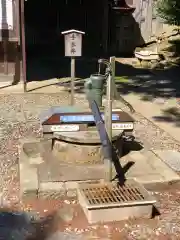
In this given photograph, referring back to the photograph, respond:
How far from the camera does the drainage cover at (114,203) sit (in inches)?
172

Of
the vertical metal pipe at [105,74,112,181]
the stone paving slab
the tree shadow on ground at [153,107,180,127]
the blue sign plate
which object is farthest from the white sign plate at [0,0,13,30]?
the vertical metal pipe at [105,74,112,181]

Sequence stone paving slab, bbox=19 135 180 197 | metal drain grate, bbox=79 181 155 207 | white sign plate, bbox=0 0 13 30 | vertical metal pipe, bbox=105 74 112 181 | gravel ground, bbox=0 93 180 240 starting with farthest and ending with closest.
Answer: white sign plate, bbox=0 0 13 30, stone paving slab, bbox=19 135 180 197, vertical metal pipe, bbox=105 74 112 181, metal drain grate, bbox=79 181 155 207, gravel ground, bbox=0 93 180 240

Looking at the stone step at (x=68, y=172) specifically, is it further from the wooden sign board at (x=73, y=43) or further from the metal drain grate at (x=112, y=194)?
the wooden sign board at (x=73, y=43)

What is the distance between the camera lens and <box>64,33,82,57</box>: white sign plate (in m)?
8.45

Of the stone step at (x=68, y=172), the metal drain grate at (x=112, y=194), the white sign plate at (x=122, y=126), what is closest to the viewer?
the metal drain grate at (x=112, y=194)

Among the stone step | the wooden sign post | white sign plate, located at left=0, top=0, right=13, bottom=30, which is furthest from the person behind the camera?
white sign plate, located at left=0, top=0, right=13, bottom=30

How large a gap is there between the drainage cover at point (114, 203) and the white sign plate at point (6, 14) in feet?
23.8

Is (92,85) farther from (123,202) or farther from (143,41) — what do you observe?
(143,41)

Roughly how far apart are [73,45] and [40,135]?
2233 millimetres

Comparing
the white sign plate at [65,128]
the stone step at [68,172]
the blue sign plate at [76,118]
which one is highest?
the blue sign plate at [76,118]

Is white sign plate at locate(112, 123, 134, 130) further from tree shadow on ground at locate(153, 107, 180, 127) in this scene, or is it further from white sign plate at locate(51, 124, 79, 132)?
tree shadow on ground at locate(153, 107, 180, 127)

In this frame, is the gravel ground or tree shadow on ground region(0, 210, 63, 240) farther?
the gravel ground

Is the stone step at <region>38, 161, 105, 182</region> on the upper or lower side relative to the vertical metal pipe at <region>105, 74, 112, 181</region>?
lower

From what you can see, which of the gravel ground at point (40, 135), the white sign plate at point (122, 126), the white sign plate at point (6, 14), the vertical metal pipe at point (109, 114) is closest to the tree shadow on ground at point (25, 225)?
the gravel ground at point (40, 135)
